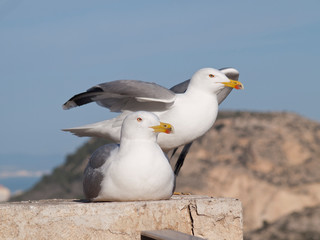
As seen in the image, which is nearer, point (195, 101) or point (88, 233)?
point (88, 233)

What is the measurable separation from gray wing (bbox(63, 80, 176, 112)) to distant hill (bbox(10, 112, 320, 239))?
27761mm

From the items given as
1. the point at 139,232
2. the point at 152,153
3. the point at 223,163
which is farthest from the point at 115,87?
the point at 223,163

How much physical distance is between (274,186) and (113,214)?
33159 mm

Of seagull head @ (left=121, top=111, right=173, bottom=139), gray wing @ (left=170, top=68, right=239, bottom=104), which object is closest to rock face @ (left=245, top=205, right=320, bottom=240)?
gray wing @ (left=170, top=68, right=239, bottom=104)

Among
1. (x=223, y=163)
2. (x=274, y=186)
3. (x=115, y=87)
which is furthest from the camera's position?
(x=223, y=163)

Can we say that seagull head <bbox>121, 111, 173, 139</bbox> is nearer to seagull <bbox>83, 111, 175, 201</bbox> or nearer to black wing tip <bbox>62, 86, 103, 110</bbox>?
seagull <bbox>83, 111, 175, 201</bbox>

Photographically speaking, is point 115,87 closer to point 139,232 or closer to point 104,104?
point 104,104

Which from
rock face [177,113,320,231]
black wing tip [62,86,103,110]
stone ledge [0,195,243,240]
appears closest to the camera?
stone ledge [0,195,243,240]

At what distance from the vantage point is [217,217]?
6527 mm

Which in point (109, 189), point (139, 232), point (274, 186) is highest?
point (109, 189)

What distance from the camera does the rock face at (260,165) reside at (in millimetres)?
37688

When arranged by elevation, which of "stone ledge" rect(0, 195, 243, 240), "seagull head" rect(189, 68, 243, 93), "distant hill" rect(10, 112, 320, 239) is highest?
"seagull head" rect(189, 68, 243, 93)

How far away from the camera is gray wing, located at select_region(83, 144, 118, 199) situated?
6.43m

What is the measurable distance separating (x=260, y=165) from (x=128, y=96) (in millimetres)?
33940
